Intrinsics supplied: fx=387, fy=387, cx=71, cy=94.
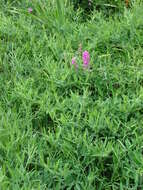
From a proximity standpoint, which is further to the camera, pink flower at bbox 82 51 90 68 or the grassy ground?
pink flower at bbox 82 51 90 68

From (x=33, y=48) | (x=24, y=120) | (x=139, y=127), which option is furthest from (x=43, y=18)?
(x=139, y=127)

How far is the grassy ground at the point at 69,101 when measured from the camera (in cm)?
181

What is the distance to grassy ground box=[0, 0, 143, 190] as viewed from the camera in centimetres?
181

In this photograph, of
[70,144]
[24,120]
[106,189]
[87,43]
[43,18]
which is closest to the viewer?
[106,189]

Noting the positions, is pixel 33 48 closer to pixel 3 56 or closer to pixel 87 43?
pixel 3 56

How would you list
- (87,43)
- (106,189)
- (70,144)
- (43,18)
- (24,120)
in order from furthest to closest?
(43,18) → (87,43) → (24,120) → (70,144) → (106,189)

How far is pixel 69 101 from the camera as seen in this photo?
7.15 feet

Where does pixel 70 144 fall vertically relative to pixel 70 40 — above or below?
below

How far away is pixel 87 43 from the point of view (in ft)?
9.26

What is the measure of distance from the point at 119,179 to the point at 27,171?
435mm

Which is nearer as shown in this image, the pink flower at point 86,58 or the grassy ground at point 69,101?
the grassy ground at point 69,101

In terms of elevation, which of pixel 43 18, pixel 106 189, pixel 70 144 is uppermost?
pixel 43 18

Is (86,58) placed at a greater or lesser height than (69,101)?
greater

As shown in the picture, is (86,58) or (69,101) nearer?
(69,101)
